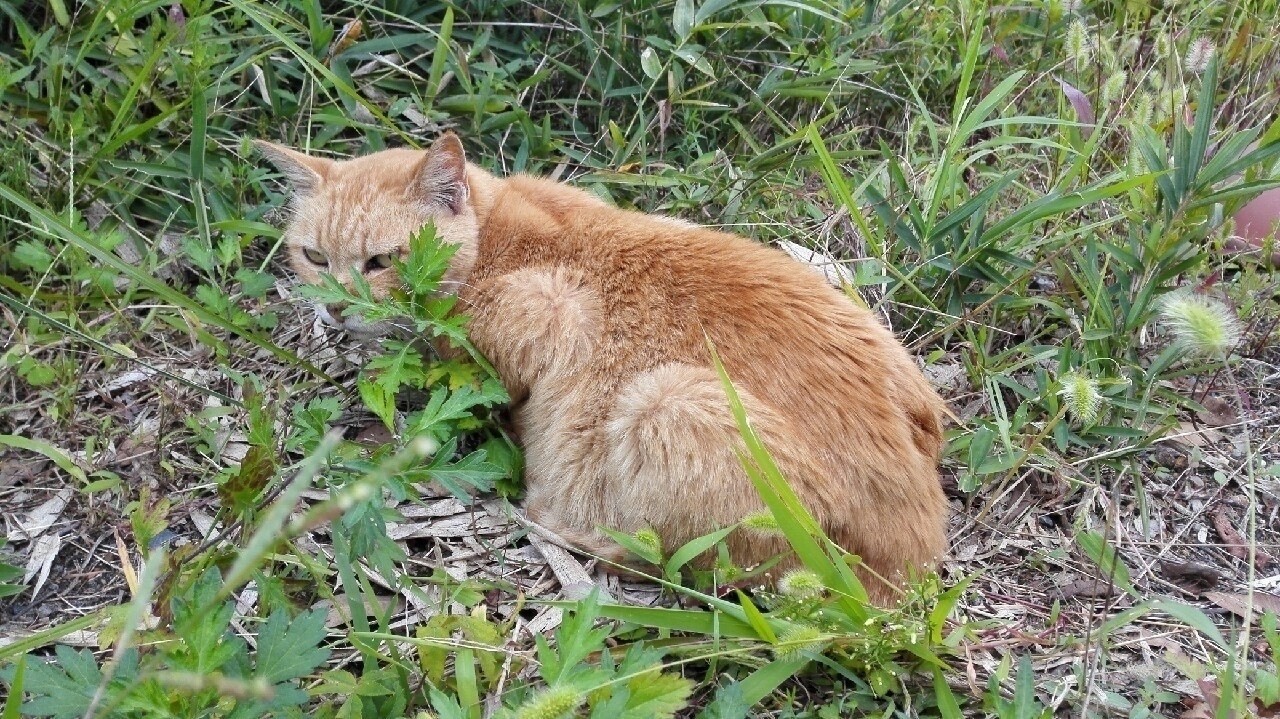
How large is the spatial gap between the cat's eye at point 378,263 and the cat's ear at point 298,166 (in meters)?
0.32

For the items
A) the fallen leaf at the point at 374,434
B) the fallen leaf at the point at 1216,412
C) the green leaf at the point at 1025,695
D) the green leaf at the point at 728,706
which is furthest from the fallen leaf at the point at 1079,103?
the fallen leaf at the point at 374,434

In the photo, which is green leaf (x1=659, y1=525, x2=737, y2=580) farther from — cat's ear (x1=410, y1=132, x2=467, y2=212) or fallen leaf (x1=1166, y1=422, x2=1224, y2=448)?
fallen leaf (x1=1166, y1=422, x2=1224, y2=448)

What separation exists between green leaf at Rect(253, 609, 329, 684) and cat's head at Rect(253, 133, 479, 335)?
1.15m

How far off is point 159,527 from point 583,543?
45.6 inches

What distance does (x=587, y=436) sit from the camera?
113 inches

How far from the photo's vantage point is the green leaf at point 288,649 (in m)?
2.06

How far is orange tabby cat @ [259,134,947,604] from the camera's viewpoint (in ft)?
8.52

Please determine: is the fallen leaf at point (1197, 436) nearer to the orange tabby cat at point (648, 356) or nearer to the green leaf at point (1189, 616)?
the orange tabby cat at point (648, 356)

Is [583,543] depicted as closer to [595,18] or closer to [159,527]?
[159,527]

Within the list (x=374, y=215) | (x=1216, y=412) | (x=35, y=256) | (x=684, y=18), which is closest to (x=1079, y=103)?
(x=1216, y=412)

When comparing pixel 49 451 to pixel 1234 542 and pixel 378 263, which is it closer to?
pixel 378 263

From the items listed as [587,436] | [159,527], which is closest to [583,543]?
[587,436]

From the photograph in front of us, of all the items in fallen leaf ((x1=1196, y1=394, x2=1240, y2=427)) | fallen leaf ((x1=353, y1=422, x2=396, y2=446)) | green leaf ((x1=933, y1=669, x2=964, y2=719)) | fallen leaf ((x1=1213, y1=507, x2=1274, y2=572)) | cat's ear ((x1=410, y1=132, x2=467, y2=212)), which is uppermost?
cat's ear ((x1=410, y1=132, x2=467, y2=212))

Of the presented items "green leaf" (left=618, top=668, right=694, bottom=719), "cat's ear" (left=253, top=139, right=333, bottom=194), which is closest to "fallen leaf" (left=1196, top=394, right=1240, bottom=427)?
"green leaf" (left=618, top=668, right=694, bottom=719)
